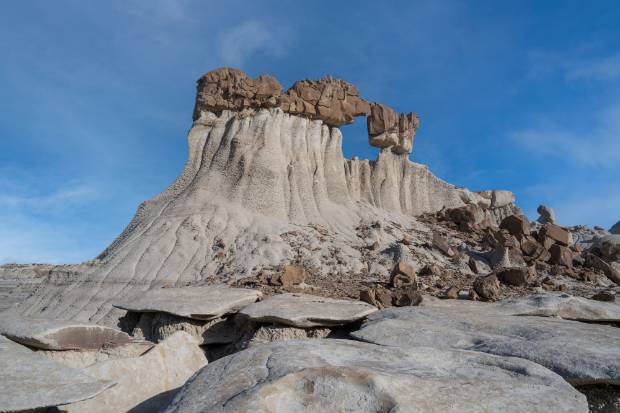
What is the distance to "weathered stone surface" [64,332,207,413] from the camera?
527cm

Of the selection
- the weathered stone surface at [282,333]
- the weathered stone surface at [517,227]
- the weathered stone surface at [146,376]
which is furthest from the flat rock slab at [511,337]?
the weathered stone surface at [517,227]

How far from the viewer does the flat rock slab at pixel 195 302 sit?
28.2 ft

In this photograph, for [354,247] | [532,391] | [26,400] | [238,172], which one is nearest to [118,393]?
[26,400]

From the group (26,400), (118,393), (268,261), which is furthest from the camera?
(268,261)

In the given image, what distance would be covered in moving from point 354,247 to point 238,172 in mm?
6910

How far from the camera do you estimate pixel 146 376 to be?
5.86 m

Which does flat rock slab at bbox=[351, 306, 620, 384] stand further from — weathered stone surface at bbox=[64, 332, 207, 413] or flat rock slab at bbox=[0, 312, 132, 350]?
flat rock slab at bbox=[0, 312, 132, 350]

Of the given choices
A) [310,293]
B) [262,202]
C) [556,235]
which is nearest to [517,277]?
[310,293]

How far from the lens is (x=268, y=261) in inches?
689

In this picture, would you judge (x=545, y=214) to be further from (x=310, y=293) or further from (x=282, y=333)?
(x=282, y=333)

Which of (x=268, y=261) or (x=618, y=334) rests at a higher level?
(x=268, y=261)

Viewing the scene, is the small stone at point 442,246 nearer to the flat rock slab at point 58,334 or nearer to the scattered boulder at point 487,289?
the scattered boulder at point 487,289

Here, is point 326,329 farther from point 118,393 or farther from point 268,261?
point 268,261

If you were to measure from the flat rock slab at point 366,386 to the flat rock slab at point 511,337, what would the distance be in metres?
0.80
